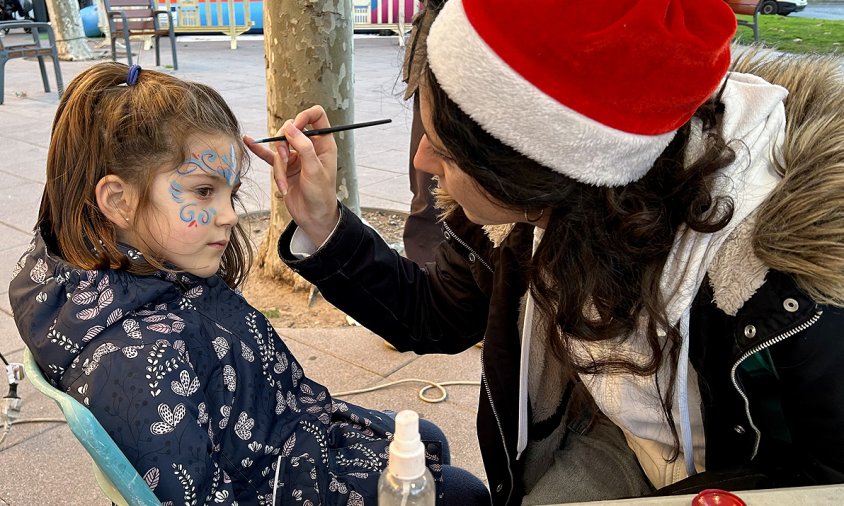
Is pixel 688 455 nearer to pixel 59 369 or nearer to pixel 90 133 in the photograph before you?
pixel 59 369

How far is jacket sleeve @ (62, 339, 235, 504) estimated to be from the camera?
1.23m

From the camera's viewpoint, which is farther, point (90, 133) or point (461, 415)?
point (461, 415)

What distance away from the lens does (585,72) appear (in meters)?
1.08

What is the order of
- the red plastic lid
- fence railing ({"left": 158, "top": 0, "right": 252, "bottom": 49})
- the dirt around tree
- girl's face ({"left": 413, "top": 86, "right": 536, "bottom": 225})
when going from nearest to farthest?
the red plastic lid, girl's face ({"left": 413, "top": 86, "right": 536, "bottom": 225}), the dirt around tree, fence railing ({"left": 158, "top": 0, "right": 252, "bottom": 49})

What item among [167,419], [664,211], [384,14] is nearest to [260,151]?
[167,419]

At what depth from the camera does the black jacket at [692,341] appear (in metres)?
1.15

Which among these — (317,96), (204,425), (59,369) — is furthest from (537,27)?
(317,96)

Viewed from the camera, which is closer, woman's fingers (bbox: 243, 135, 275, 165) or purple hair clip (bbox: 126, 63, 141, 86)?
purple hair clip (bbox: 126, 63, 141, 86)

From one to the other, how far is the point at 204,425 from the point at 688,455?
35.8 inches

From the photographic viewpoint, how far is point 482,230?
173 centimetres

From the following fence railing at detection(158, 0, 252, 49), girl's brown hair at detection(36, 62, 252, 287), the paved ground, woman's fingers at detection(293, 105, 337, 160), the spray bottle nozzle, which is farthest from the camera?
fence railing at detection(158, 0, 252, 49)

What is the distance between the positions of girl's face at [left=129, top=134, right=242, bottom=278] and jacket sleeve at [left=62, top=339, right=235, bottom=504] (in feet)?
0.89

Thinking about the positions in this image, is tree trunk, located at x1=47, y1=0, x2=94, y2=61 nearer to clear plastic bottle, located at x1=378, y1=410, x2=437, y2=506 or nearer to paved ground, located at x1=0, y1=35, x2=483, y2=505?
paved ground, located at x1=0, y1=35, x2=483, y2=505

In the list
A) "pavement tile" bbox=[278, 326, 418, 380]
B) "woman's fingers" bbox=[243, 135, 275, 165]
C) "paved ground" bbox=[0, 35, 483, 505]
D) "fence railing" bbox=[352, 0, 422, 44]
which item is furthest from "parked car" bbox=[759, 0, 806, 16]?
"woman's fingers" bbox=[243, 135, 275, 165]
